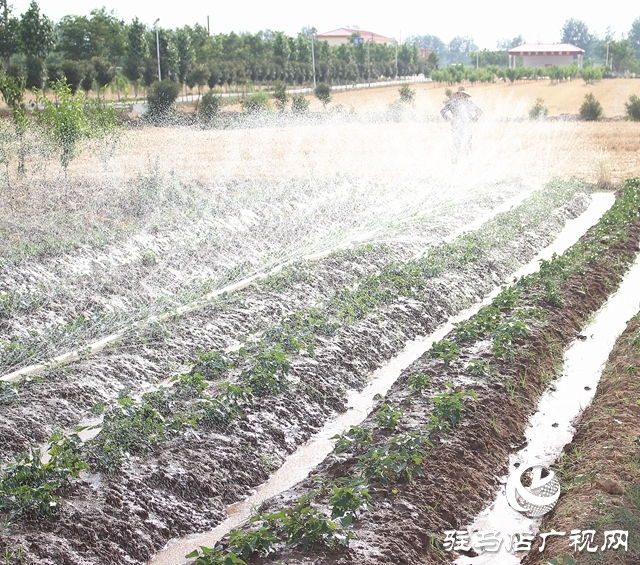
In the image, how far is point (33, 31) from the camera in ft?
147

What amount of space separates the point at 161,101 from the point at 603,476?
119 ft

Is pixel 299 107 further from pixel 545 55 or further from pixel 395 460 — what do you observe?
pixel 545 55

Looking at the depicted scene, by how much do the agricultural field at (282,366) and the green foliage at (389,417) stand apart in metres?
0.02

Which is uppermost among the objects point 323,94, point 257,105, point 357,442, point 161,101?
point 323,94

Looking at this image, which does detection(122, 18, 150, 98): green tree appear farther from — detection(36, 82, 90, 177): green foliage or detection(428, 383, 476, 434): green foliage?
detection(428, 383, 476, 434): green foliage

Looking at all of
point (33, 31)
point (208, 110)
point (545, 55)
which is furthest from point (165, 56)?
point (545, 55)

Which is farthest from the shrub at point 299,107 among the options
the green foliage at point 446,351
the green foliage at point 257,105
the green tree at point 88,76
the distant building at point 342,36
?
the distant building at point 342,36

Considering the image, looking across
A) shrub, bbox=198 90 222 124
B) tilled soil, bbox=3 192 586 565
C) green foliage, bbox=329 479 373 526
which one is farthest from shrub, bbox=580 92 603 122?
green foliage, bbox=329 479 373 526

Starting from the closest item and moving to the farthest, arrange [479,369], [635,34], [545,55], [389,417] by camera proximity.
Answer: [389,417], [479,369], [545,55], [635,34]

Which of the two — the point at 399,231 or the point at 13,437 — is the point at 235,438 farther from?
the point at 399,231

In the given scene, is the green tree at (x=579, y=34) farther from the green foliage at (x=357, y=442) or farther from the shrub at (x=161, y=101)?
the green foliage at (x=357, y=442)

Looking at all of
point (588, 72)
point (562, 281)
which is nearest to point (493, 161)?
point (562, 281)

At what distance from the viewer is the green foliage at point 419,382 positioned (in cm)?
692

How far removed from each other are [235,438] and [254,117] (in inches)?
1364
